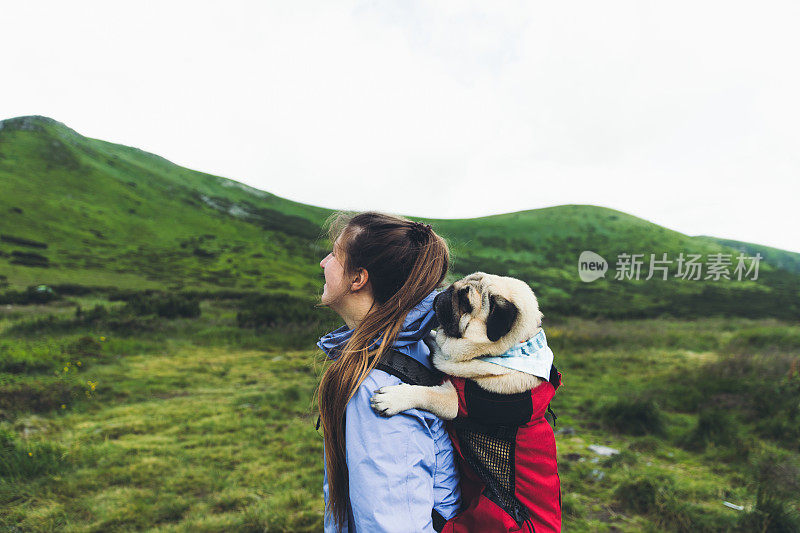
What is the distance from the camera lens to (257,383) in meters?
10.0

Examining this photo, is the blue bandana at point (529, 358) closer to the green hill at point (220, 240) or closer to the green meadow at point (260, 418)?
the green meadow at point (260, 418)

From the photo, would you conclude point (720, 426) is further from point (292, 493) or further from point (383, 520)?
point (383, 520)

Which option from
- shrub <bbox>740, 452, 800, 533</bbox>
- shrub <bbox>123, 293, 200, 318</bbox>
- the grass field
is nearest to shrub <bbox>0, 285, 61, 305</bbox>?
shrub <bbox>123, 293, 200, 318</bbox>

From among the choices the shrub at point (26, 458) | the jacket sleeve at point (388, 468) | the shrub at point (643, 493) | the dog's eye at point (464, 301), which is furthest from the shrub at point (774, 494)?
the shrub at point (26, 458)

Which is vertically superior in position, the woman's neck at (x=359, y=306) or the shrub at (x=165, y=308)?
the woman's neck at (x=359, y=306)

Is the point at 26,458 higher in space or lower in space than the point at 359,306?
lower

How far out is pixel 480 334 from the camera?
1980 mm

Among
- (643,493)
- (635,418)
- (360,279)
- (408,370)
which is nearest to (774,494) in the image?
(643,493)

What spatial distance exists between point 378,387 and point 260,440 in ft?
21.0

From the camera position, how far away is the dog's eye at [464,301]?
6.90ft

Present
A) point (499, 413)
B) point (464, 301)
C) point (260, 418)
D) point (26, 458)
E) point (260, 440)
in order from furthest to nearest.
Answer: point (260, 418), point (260, 440), point (26, 458), point (464, 301), point (499, 413)

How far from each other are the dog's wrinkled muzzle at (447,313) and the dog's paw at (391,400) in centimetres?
61

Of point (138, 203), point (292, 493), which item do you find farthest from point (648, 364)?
point (138, 203)

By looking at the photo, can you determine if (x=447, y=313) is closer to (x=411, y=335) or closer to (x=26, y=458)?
(x=411, y=335)
